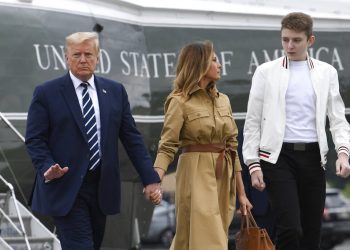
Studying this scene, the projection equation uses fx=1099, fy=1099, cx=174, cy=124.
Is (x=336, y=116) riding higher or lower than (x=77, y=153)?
lower

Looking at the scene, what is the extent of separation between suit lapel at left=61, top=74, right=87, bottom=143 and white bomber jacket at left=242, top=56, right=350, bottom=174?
4.12 ft

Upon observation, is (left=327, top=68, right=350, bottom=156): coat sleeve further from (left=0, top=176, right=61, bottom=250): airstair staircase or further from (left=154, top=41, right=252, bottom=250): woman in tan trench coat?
(left=0, top=176, right=61, bottom=250): airstair staircase

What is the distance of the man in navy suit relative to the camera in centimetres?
623

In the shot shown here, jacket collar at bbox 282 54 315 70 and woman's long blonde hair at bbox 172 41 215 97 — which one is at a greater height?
woman's long blonde hair at bbox 172 41 215 97

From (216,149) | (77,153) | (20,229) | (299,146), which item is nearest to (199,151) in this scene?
(216,149)

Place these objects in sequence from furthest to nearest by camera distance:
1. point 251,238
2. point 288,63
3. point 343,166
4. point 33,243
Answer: point 33,243, point 288,63, point 343,166, point 251,238

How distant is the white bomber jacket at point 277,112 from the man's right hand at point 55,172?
1435 mm

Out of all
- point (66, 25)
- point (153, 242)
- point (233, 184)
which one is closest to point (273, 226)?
point (233, 184)

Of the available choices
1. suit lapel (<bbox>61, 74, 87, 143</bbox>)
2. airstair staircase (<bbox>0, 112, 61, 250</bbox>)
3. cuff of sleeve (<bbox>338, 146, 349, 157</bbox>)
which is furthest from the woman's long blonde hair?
airstair staircase (<bbox>0, 112, 61, 250</bbox>)

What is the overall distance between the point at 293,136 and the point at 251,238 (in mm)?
711

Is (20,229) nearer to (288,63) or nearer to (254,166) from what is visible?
(254,166)

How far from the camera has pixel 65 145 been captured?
6.30 meters

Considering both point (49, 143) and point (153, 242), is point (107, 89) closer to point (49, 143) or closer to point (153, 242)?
point (49, 143)

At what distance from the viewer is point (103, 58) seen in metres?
10.1
